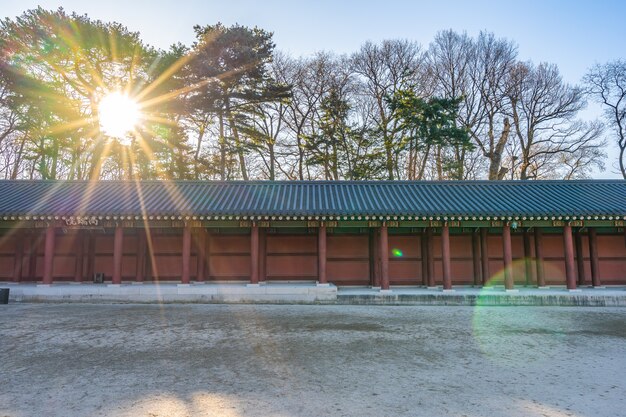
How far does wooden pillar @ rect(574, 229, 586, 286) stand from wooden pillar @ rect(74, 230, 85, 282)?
21.6 metres

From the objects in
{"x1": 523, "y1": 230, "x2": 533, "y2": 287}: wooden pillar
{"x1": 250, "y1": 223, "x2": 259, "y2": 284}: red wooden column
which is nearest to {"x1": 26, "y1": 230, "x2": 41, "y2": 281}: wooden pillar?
{"x1": 250, "y1": 223, "x2": 259, "y2": 284}: red wooden column

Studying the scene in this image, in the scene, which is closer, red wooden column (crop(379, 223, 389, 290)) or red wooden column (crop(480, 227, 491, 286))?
red wooden column (crop(379, 223, 389, 290))

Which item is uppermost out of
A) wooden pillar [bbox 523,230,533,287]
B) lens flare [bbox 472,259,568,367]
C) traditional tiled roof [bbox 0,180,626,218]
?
traditional tiled roof [bbox 0,180,626,218]

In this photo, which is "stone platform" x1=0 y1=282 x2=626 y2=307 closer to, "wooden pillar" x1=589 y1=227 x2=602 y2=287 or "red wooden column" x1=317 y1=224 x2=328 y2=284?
"red wooden column" x1=317 y1=224 x2=328 y2=284

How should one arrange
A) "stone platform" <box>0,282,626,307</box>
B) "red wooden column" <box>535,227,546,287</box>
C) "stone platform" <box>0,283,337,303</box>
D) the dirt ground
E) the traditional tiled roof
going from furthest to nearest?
"red wooden column" <box>535,227,546,287</box> < the traditional tiled roof < "stone platform" <box>0,283,337,303</box> < "stone platform" <box>0,282,626,307</box> < the dirt ground

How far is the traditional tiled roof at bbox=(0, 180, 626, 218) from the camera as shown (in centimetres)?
1473

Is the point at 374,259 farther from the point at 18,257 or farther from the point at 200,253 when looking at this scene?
the point at 18,257

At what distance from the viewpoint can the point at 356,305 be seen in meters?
13.9

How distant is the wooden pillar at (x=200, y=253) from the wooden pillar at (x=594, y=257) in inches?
655

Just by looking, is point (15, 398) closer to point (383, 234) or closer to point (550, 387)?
point (550, 387)

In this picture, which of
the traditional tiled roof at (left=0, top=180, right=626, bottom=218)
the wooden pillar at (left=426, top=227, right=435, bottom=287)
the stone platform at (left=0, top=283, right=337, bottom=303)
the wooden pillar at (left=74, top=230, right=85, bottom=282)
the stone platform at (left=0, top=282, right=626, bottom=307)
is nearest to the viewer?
the stone platform at (left=0, top=282, right=626, bottom=307)

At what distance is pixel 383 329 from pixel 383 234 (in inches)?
255

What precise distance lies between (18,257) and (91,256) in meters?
3.02

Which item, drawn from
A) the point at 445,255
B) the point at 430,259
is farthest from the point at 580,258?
the point at 430,259
